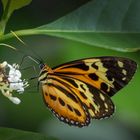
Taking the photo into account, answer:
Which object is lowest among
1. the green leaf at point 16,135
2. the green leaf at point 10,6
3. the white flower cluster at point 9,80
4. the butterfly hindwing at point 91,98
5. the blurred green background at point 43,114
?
the green leaf at point 16,135

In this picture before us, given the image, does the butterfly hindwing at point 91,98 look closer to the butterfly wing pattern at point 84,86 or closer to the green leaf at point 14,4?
the butterfly wing pattern at point 84,86

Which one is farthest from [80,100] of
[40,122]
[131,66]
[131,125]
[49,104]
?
[40,122]

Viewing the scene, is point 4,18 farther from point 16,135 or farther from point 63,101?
point 63,101

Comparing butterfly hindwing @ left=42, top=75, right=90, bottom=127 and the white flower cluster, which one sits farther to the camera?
butterfly hindwing @ left=42, top=75, right=90, bottom=127

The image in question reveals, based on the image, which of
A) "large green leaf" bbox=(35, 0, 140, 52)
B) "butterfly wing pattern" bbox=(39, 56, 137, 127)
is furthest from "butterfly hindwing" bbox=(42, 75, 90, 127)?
"large green leaf" bbox=(35, 0, 140, 52)

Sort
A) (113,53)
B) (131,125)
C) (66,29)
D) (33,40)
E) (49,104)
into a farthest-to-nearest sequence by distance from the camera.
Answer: (33,40)
(131,125)
(113,53)
(49,104)
(66,29)

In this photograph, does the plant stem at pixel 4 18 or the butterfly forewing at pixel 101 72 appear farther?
the butterfly forewing at pixel 101 72

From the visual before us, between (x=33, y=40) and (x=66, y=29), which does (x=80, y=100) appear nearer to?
(x=66, y=29)

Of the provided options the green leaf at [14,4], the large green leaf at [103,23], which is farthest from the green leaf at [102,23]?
the green leaf at [14,4]

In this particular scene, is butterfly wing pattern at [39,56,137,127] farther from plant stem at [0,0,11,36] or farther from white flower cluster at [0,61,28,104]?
plant stem at [0,0,11,36]
